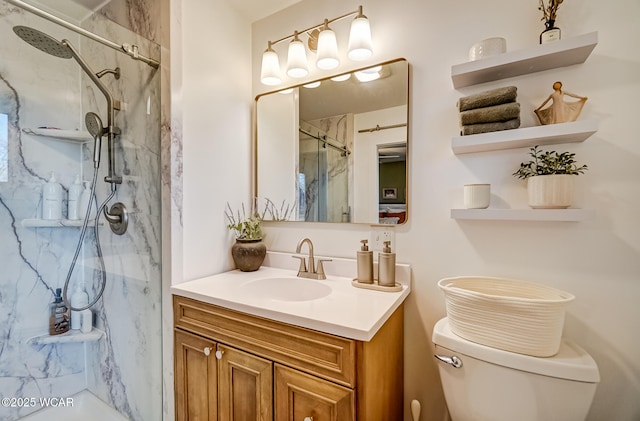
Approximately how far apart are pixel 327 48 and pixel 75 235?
6.00 feet

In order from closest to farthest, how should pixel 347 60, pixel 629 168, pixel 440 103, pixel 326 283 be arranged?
pixel 629 168, pixel 440 103, pixel 326 283, pixel 347 60

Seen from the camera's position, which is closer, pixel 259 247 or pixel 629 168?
pixel 629 168

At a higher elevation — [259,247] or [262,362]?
[259,247]

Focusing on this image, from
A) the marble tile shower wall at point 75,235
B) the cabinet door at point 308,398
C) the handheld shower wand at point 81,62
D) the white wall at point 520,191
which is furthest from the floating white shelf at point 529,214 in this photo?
the handheld shower wand at point 81,62

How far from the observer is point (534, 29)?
1.10m

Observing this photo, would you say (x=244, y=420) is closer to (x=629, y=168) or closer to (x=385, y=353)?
(x=385, y=353)

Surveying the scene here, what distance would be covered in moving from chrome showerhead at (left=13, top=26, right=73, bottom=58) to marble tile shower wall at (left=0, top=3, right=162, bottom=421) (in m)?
0.03

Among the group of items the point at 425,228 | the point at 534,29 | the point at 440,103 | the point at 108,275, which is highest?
the point at 534,29

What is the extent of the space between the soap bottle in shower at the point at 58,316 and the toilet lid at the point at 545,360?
2.10 meters

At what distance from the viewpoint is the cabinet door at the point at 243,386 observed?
1.05 m

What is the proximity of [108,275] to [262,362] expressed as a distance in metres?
1.25

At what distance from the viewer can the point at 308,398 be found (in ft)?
3.14

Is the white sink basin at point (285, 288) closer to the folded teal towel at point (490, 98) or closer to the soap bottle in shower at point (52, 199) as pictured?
the folded teal towel at point (490, 98)

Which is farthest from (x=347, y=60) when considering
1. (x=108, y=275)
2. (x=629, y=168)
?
(x=108, y=275)
